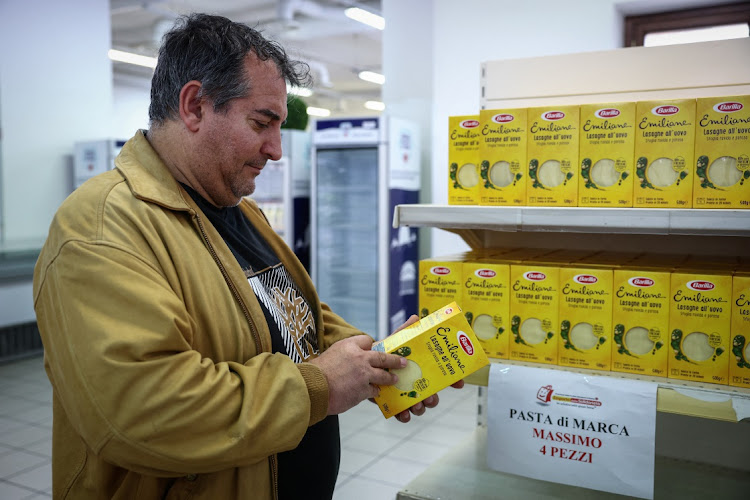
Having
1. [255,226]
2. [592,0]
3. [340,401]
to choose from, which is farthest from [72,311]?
[592,0]

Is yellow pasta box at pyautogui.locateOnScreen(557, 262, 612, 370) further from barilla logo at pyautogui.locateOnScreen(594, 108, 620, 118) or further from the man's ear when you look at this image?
the man's ear

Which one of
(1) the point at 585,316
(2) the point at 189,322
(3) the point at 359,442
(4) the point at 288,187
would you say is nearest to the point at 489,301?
(1) the point at 585,316

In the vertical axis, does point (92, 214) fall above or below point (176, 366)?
above

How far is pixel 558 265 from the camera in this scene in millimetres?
1786

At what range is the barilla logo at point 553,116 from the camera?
1.75 meters

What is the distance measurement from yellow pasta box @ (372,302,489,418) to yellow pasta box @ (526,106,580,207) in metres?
0.52

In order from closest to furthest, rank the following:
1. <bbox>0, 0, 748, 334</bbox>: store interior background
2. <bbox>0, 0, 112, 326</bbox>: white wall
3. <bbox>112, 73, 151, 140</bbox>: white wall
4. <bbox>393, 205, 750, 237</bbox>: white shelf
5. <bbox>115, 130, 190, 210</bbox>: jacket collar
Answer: <bbox>115, 130, 190, 210</bbox>: jacket collar → <bbox>393, 205, 750, 237</bbox>: white shelf → <bbox>0, 0, 748, 334</bbox>: store interior background → <bbox>0, 0, 112, 326</bbox>: white wall → <bbox>112, 73, 151, 140</bbox>: white wall

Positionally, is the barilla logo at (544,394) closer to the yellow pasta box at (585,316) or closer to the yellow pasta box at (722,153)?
the yellow pasta box at (585,316)

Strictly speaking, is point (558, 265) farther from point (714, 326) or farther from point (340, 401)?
point (340, 401)

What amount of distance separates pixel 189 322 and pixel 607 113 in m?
1.25

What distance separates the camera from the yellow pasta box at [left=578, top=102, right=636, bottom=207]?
168cm

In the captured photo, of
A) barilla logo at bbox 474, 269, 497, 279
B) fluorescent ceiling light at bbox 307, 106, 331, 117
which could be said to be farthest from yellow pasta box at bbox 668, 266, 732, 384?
fluorescent ceiling light at bbox 307, 106, 331, 117

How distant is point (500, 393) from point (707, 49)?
1262 millimetres

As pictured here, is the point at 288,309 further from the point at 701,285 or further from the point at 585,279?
the point at 701,285
